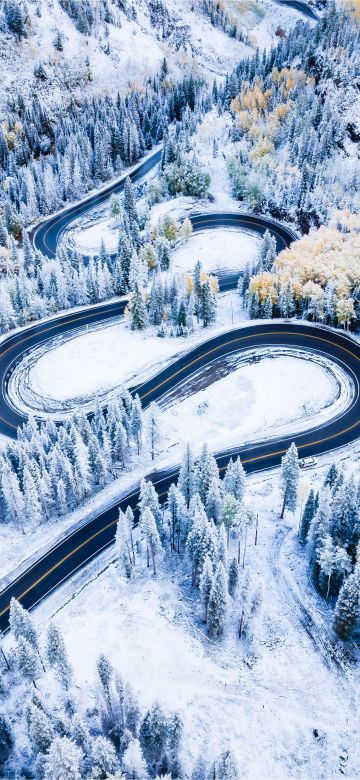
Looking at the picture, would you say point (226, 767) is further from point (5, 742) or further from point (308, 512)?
point (308, 512)

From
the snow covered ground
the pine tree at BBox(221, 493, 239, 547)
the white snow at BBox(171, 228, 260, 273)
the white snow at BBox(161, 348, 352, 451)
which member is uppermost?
the white snow at BBox(171, 228, 260, 273)

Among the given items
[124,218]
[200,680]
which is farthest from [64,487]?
[124,218]

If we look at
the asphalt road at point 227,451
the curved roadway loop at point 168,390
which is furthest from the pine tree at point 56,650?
the curved roadway loop at point 168,390

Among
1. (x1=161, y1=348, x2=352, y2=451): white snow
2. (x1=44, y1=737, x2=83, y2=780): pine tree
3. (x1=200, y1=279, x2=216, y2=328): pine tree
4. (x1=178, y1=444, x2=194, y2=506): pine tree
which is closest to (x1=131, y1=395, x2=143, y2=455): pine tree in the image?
(x1=161, y1=348, x2=352, y2=451): white snow

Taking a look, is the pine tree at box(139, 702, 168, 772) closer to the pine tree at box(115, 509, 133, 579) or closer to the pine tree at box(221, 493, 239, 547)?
the pine tree at box(115, 509, 133, 579)

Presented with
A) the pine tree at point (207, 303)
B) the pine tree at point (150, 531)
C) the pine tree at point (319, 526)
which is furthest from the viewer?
the pine tree at point (207, 303)

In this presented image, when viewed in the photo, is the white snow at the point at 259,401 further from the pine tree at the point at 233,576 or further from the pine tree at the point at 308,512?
the pine tree at the point at 233,576
